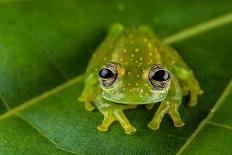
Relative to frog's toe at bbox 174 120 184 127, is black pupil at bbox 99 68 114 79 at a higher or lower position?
higher

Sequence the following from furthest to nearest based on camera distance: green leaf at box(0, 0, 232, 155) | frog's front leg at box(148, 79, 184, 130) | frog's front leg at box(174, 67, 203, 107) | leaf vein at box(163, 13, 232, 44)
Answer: leaf vein at box(163, 13, 232, 44), frog's front leg at box(174, 67, 203, 107), frog's front leg at box(148, 79, 184, 130), green leaf at box(0, 0, 232, 155)

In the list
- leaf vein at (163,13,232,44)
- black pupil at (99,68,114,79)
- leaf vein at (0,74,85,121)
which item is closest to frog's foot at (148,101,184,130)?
black pupil at (99,68,114,79)

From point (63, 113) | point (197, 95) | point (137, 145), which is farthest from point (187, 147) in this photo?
point (63, 113)

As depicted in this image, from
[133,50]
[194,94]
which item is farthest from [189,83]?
[133,50]

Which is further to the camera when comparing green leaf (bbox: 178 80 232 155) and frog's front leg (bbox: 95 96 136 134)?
frog's front leg (bbox: 95 96 136 134)

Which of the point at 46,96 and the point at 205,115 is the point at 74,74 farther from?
the point at 205,115

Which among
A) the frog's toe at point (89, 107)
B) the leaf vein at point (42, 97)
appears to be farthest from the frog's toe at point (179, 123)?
the leaf vein at point (42, 97)

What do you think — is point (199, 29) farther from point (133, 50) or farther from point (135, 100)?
point (135, 100)

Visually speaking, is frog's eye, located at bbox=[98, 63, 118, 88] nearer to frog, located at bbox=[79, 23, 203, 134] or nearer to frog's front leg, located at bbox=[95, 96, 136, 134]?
frog, located at bbox=[79, 23, 203, 134]
